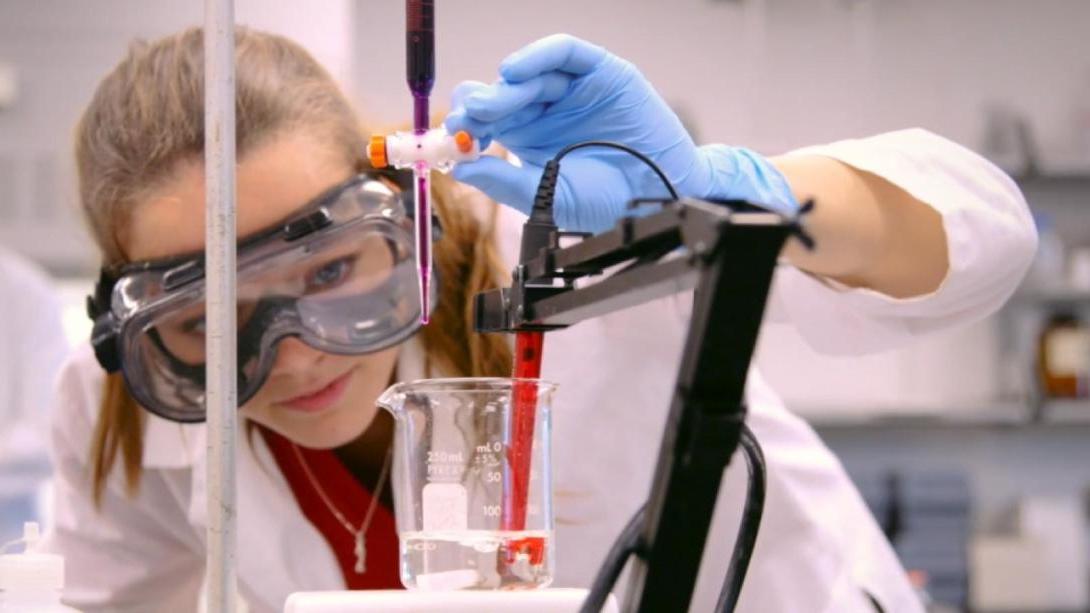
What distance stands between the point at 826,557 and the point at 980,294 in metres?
0.38

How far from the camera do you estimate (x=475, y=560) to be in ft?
2.96

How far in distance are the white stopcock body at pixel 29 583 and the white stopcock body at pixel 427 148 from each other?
Answer: 394 millimetres

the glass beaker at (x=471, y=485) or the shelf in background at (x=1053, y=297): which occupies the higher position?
the glass beaker at (x=471, y=485)

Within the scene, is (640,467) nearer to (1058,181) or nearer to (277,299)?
(277,299)

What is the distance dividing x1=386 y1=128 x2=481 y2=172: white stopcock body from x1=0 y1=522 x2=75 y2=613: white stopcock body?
394 mm

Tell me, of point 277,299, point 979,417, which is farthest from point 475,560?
point 979,417

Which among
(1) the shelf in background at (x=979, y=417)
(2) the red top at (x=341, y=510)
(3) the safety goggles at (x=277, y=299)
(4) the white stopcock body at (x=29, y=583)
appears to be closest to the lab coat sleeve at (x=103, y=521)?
(2) the red top at (x=341, y=510)

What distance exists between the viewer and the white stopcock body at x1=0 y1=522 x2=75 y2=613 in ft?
3.03

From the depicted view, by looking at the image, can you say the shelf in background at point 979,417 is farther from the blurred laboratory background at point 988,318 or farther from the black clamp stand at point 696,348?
the black clamp stand at point 696,348

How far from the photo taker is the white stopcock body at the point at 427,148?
0.96 metres

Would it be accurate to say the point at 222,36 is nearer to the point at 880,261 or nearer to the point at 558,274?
the point at 558,274

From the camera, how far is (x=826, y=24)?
180 inches

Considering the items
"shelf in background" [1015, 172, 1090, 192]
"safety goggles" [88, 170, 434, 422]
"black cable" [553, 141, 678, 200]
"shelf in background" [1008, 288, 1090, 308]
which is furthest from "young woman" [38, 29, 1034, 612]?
"shelf in background" [1015, 172, 1090, 192]

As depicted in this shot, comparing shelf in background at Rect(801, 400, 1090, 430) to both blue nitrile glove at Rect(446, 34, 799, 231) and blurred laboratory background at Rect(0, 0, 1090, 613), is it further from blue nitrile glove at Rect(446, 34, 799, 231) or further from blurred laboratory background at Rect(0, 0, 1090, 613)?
blue nitrile glove at Rect(446, 34, 799, 231)
